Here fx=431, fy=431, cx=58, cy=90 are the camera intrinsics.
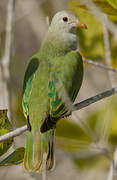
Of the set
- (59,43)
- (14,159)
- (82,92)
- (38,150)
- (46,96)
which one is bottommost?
(82,92)

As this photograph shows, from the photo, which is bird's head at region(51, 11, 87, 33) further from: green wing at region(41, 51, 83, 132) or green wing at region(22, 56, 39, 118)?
green wing at region(22, 56, 39, 118)

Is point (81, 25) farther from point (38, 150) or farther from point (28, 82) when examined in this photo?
point (38, 150)

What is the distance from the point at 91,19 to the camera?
15.7ft

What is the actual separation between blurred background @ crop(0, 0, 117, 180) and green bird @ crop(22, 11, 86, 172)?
0.77 ft

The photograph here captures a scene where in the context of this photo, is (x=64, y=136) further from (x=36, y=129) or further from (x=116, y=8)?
(x=116, y=8)

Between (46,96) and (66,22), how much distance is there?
1.19 metres

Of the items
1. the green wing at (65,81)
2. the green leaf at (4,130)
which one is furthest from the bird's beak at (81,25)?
the green leaf at (4,130)

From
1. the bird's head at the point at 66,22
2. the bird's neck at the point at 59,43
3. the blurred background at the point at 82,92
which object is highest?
the bird's head at the point at 66,22

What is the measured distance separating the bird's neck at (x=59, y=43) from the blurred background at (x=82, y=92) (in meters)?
0.10

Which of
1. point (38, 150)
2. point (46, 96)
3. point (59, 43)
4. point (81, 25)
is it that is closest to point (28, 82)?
point (46, 96)

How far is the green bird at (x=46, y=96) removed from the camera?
150 inches

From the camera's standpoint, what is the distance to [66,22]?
476cm

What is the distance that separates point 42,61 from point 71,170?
280 cm

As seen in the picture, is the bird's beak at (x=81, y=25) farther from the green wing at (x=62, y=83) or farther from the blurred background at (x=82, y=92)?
the green wing at (x=62, y=83)
